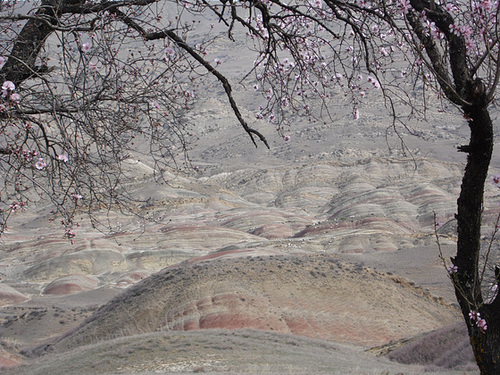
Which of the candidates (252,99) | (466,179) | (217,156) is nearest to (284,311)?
(466,179)

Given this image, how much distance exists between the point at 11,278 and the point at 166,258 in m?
11.0

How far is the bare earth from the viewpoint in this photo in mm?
12359

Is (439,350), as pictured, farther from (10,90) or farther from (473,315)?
(10,90)

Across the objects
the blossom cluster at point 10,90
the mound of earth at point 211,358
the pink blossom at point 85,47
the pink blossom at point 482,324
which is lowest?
the mound of earth at point 211,358

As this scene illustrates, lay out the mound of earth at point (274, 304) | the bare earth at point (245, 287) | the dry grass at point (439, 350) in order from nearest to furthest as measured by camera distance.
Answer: the bare earth at point (245, 287) → the dry grass at point (439, 350) → the mound of earth at point (274, 304)

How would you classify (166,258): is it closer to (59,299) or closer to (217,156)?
(59,299)

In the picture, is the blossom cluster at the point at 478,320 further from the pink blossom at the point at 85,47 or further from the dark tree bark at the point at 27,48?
the dark tree bark at the point at 27,48

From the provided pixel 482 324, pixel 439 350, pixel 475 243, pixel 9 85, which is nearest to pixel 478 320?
pixel 482 324

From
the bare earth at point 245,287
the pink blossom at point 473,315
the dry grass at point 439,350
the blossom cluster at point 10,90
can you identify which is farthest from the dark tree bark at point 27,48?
the dry grass at point 439,350

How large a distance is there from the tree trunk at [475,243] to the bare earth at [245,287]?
680mm

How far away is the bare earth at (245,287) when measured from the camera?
12359mm

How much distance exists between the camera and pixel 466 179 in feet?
15.2

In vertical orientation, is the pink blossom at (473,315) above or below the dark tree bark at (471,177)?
below

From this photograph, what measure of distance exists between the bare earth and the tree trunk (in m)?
0.68
